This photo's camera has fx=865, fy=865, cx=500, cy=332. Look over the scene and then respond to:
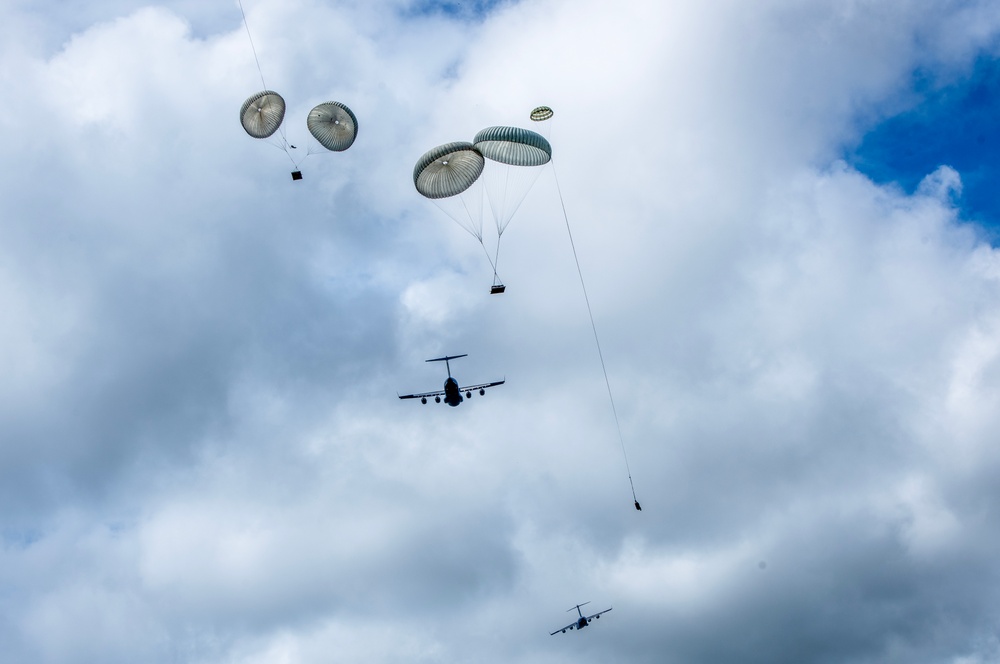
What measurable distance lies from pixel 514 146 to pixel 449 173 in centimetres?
617

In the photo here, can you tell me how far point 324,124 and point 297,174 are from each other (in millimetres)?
6126

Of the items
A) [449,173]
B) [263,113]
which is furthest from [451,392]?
[263,113]

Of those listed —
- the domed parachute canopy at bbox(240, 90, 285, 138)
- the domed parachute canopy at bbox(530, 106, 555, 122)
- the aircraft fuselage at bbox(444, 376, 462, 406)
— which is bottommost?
the aircraft fuselage at bbox(444, 376, 462, 406)

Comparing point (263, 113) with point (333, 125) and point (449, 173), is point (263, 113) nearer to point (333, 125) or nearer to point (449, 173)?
point (333, 125)

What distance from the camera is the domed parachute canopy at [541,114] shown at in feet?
200

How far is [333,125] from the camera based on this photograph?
6669 cm

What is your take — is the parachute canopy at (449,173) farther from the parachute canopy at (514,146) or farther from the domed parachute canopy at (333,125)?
the domed parachute canopy at (333,125)

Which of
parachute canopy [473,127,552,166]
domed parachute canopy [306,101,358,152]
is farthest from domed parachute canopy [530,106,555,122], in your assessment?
domed parachute canopy [306,101,358,152]

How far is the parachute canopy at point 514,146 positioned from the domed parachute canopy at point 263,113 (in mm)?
18262

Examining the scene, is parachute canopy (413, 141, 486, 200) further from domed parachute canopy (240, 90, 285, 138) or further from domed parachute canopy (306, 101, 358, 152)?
domed parachute canopy (240, 90, 285, 138)

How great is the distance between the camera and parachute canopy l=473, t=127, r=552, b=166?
5700cm

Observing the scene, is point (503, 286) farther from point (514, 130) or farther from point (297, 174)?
point (297, 174)

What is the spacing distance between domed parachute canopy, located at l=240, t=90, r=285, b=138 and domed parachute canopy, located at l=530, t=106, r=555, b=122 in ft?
66.4

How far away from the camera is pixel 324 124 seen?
66625 millimetres
